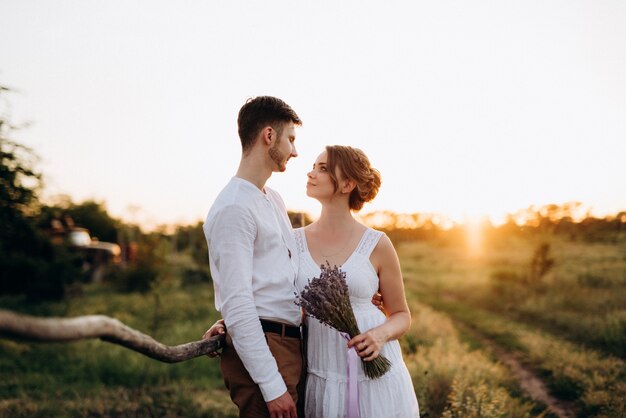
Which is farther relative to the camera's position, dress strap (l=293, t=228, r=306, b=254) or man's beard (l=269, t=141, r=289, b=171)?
dress strap (l=293, t=228, r=306, b=254)

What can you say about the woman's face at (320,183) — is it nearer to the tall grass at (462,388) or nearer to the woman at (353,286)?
the woman at (353,286)

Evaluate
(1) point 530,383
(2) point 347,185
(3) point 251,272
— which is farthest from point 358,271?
(1) point 530,383

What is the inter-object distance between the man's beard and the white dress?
28.6 inches

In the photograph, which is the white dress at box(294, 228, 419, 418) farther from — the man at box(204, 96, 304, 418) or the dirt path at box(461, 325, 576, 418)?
the dirt path at box(461, 325, 576, 418)

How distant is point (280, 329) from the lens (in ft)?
8.86

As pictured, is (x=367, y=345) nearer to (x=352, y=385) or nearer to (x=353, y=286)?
(x=352, y=385)

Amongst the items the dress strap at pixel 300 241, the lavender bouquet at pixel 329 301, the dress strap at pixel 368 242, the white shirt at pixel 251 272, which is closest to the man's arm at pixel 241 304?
the white shirt at pixel 251 272

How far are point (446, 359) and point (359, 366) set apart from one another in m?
4.76

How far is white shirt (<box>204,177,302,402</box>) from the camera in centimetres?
241

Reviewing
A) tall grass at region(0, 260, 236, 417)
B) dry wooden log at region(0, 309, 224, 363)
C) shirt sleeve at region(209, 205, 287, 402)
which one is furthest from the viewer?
tall grass at region(0, 260, 236, 417)

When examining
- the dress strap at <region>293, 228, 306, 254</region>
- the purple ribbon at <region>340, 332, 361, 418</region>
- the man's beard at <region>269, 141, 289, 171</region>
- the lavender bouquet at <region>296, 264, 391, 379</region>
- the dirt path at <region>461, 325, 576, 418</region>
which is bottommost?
the dirt path at <region>461, 325, 576, 418</region>

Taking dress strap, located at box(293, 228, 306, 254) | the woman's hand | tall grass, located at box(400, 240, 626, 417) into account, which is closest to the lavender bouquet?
the woman's hand

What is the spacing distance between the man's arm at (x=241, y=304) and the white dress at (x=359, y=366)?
2.03ft

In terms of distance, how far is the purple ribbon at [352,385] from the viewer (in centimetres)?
292
